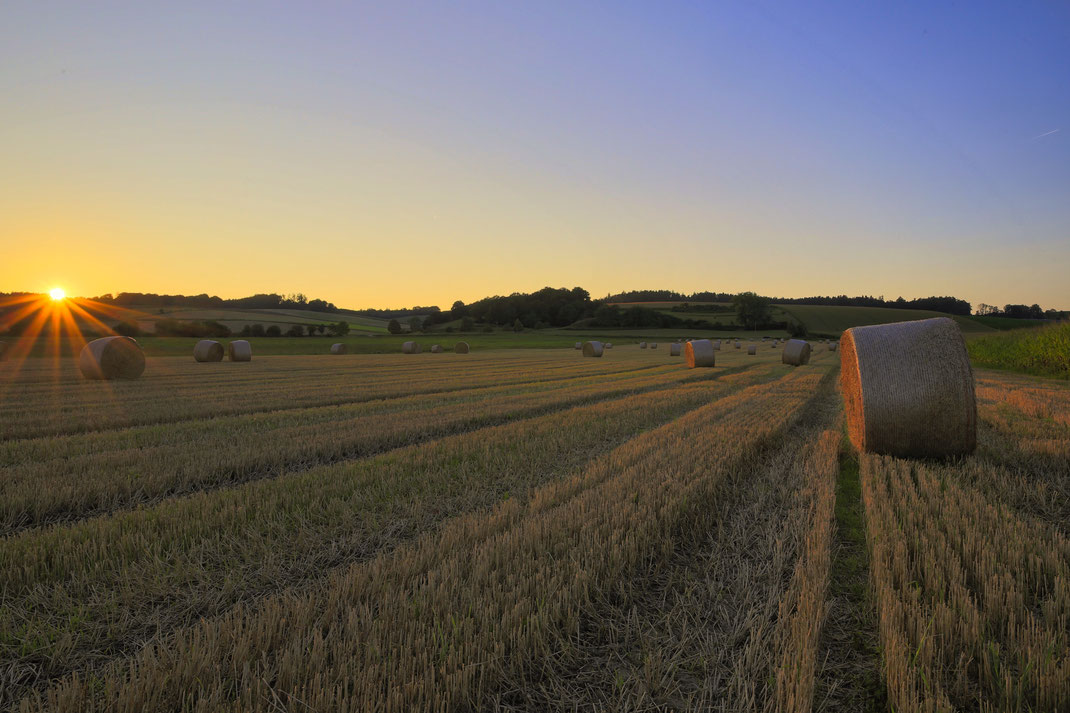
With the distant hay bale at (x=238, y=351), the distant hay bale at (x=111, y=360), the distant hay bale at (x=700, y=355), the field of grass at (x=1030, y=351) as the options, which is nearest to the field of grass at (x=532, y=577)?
the distant hay bale at (x=111, y=360)

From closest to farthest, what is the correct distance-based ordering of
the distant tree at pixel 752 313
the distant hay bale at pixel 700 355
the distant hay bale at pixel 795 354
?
the distant hay bale at pixel 700 355 → the distant hay bale at pixel 795 354 → the distant tree at pixel 752 313

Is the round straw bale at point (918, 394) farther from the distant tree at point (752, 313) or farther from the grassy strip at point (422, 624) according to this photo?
the distant tree at point (752, 313)

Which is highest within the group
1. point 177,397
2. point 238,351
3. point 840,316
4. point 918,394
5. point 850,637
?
point 840,316

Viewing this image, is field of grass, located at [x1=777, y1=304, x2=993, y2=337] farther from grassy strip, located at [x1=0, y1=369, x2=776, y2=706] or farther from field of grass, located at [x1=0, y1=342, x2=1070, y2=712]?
grassy strip, located at [x1=0, y1=369, x2=776, y2=706]

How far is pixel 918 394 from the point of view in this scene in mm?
6473

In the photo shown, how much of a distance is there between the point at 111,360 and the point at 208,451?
15.0 meters

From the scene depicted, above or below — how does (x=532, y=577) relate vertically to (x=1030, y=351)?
below

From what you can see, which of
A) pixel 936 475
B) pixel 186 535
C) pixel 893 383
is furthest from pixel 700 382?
pixel 186 535

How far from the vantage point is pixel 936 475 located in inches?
218

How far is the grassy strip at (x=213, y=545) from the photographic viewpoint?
2.91m

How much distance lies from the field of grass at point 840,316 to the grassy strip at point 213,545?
84.9 m

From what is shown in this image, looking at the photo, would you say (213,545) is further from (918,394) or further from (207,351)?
(207,351)

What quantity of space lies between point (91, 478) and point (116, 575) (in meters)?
2.86

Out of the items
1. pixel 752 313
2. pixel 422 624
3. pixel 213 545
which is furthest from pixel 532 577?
pixel 752 313
